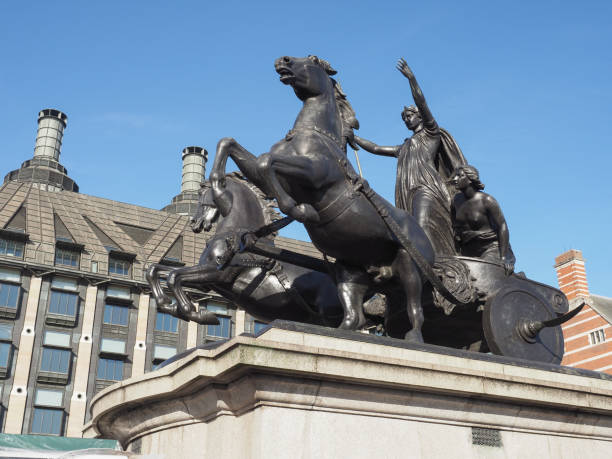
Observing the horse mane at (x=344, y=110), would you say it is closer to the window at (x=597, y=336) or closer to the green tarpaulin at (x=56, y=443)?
the green tarpaulin at (x=56, y=443)

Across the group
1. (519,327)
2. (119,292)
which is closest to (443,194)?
(519,327)

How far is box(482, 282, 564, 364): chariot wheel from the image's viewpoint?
7.51 metres

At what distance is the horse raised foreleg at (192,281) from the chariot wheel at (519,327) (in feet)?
9.65

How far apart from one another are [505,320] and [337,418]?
9.58 ft

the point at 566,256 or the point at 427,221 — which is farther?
the point at 566,256

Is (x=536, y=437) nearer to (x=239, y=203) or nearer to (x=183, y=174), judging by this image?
(x=239, y=203)

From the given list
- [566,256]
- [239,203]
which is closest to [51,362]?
[566,256]

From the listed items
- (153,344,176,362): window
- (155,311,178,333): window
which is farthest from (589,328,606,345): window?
(155,311,178,333): window

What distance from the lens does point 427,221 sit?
892cm

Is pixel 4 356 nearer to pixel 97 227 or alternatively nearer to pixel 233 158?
pixel 97 227

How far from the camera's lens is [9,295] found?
130ft

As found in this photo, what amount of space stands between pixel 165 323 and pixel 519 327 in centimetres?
3733

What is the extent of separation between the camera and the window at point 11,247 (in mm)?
40531

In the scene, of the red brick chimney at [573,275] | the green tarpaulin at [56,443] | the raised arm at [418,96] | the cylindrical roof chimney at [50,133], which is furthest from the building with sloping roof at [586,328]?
the cylindrical roof chimney at [50,133]
